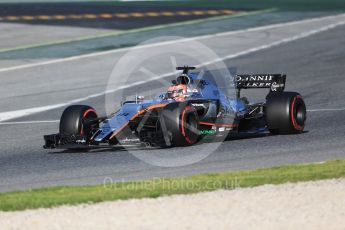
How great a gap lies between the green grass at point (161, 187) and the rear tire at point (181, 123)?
202cm

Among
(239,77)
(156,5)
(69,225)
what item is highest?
(156,5)

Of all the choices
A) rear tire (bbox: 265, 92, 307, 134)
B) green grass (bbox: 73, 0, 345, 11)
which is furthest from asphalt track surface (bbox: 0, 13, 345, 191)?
green grass (bbox: 73, 0, 345, 11)

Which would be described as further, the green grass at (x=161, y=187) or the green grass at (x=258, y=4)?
the green grass at (x=258, y=4)

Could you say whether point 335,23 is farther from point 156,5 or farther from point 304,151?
point 304,151

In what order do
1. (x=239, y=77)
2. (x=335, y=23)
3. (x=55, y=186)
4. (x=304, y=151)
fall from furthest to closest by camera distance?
(x=335, y=23) < (x=239, y=77) < (x=304, y=151) < (x=55, y=186)

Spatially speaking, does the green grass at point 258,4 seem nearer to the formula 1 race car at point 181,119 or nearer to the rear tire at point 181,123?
the formula 1 race car at point 181,119

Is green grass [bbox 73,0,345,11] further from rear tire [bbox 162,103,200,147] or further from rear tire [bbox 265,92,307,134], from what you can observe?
rear tire [bbox 162,103,200,147]

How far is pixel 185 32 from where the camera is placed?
3566cm

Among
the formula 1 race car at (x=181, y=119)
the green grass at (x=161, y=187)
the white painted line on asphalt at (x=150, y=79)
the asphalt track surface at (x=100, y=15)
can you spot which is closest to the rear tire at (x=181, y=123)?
the formula 1 race car at (x=181, y=119)

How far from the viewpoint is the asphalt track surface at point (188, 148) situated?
13516 millimetres

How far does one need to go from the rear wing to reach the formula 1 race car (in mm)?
582

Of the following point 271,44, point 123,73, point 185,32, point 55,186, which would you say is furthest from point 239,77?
point 185,32

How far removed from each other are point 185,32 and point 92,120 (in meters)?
20.5

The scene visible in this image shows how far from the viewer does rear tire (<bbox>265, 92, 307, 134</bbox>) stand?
15.7 meters
